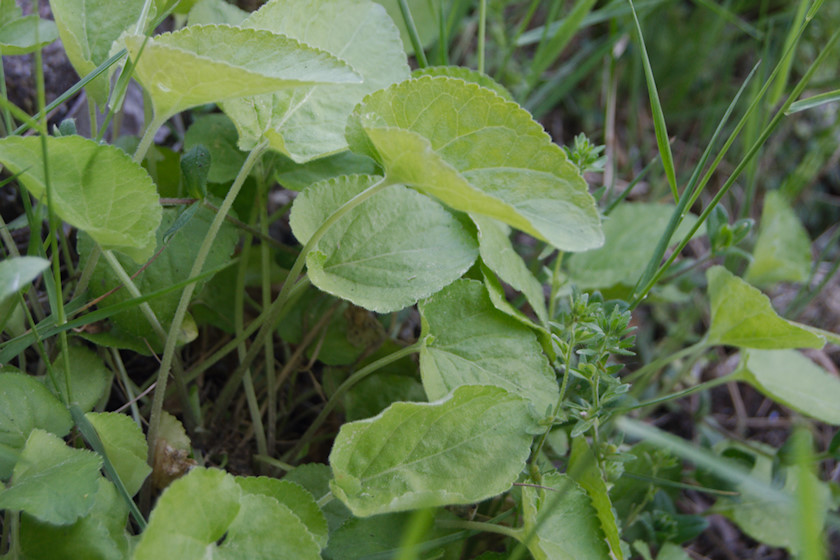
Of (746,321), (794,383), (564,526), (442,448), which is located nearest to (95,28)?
(442,448)

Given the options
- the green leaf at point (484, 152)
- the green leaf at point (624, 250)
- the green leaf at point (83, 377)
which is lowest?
the green leaf at point (624, 250)

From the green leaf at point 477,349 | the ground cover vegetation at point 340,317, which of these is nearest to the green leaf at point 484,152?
the ground cover vegetation at point 340,317

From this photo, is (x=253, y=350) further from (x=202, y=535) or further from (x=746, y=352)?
(x=746, y=352)

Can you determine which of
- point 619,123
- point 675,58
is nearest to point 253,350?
point 619,123

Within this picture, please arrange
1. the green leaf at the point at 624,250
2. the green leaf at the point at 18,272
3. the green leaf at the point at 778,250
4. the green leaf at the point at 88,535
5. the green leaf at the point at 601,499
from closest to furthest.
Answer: the green leaf at the point at 18,272 → the green leaf at the point at 88,535 → the green leaf at the point at 601,499 → the green leaf at the point at 624,250 → the green leaf at the point at 778,250

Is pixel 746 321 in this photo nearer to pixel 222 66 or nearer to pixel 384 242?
pixel 384 242

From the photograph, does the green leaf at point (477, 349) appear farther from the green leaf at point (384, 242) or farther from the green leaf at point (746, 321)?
the green leaf at point (746, 321)

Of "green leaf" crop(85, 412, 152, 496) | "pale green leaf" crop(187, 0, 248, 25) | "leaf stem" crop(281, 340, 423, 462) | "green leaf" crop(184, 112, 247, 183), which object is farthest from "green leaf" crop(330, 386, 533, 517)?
"pale green leaf" crop(187, 0, 248, 25)
